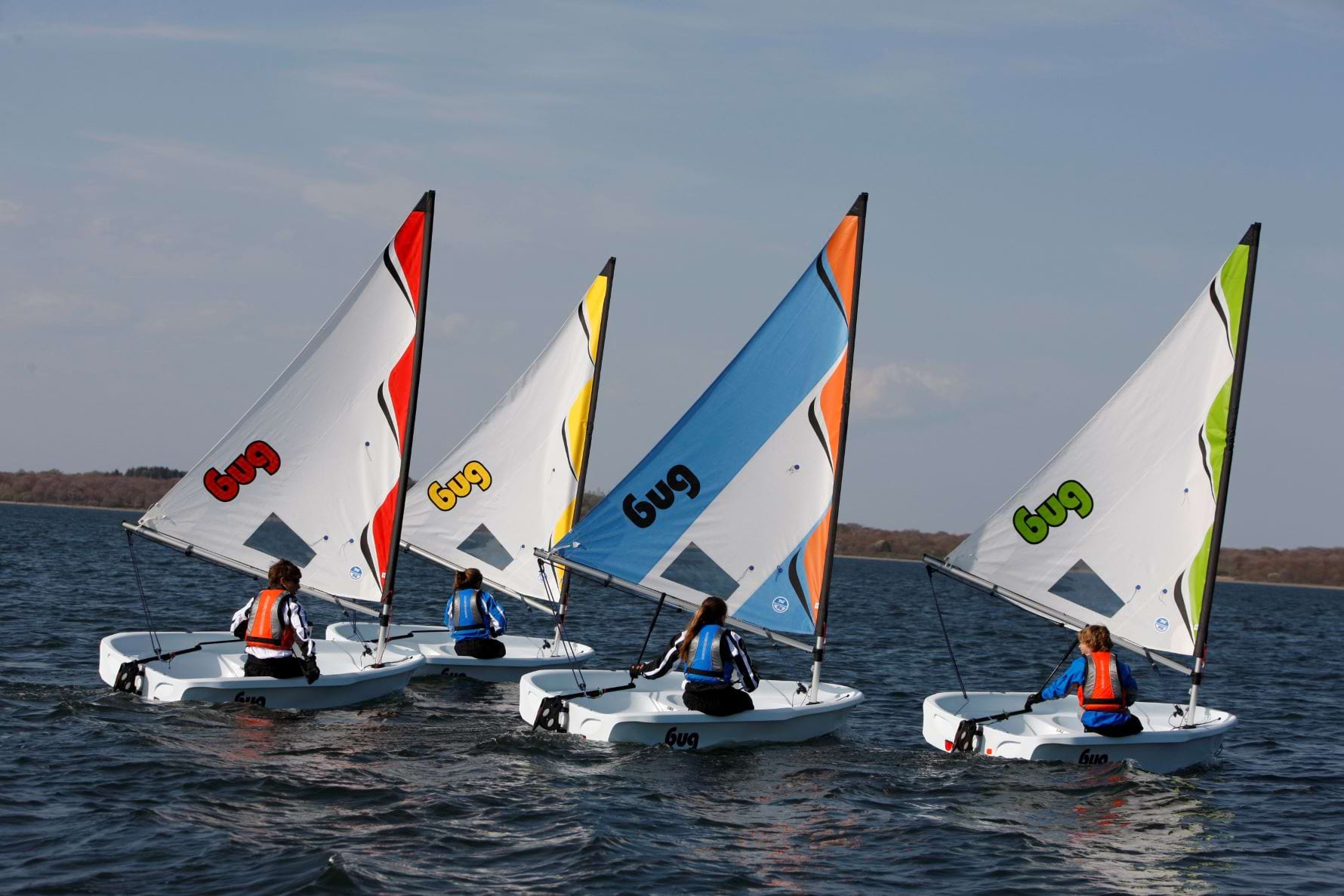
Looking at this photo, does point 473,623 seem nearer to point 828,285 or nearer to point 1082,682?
point 828,285

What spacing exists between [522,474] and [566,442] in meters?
0.78

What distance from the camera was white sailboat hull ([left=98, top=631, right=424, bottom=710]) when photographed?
12625 mm

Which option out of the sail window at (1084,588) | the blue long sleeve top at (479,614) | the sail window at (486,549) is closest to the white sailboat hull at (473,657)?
the blue long sleeve top at (479,614)

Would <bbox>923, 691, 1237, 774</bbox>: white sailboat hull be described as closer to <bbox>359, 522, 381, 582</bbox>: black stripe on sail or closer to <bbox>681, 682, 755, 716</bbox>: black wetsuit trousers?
<bbox>681, 682, 755, 716</bbox>: black wetsuit trousers

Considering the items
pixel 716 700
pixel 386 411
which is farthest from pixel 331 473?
pixel 716 700

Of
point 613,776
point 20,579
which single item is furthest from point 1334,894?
point 20,579

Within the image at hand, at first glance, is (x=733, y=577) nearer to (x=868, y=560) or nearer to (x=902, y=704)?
(x=902, y=704)

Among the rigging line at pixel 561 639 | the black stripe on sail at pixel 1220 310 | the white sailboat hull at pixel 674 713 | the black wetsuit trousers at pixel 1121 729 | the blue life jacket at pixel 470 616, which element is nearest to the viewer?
the white sailboat hull at pixel 674 713

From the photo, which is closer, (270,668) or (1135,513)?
(270,668)

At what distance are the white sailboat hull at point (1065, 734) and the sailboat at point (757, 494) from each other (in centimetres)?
109

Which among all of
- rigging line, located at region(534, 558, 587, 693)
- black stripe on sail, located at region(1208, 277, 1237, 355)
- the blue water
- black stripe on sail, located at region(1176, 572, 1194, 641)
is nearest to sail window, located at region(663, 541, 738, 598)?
rigging line, located at region(534, 558, 587, 693)

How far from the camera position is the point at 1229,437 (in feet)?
43.7

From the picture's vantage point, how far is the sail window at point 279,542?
14.5 meters

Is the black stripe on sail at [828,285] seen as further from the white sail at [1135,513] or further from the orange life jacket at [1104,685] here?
the orange life jacket at [1104,685]
